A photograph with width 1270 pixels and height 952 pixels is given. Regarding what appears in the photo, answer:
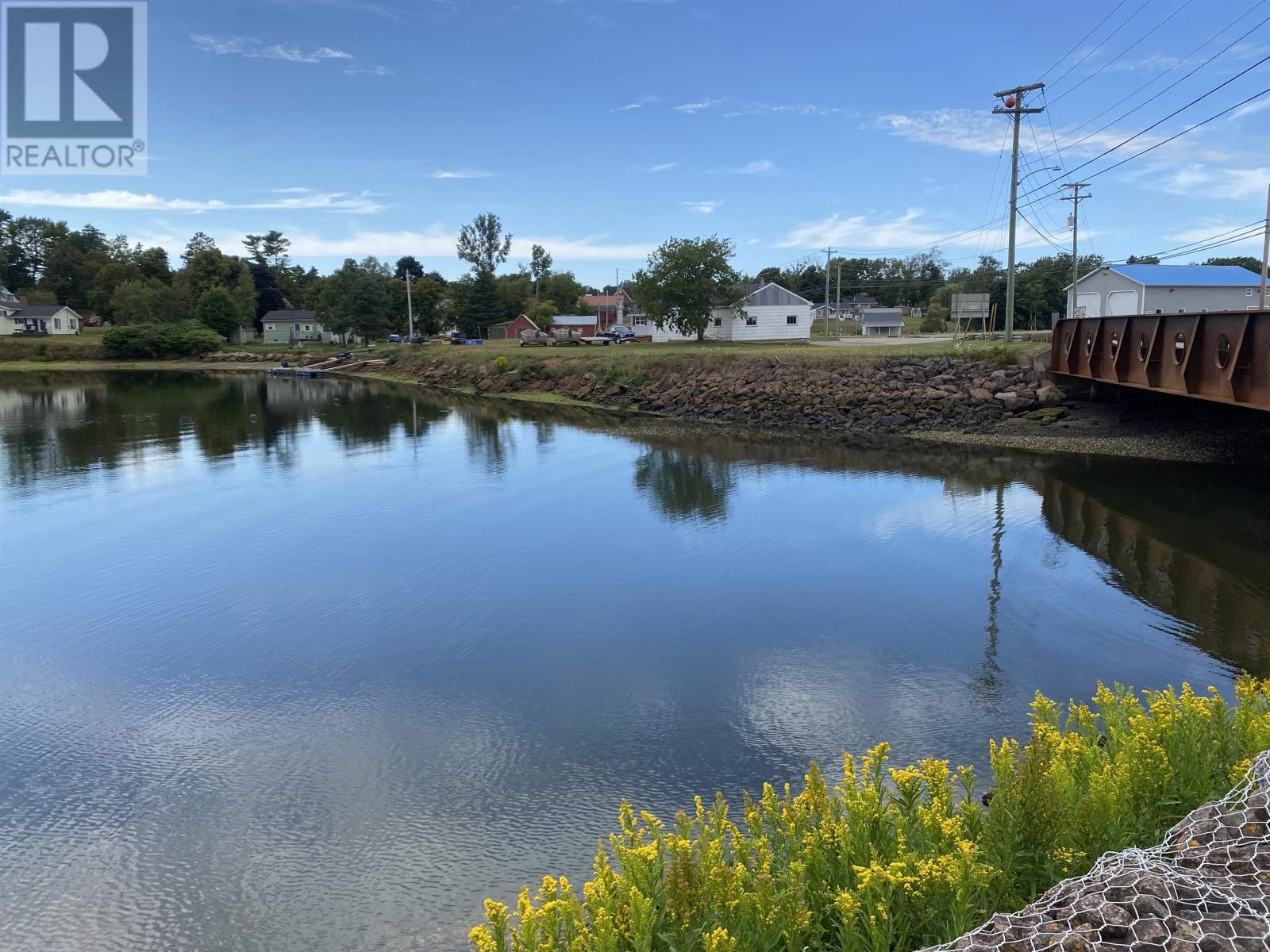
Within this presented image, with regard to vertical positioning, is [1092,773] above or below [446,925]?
above

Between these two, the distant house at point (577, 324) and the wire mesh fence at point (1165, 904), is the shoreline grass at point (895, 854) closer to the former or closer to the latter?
the wire mesh fence at point (1165, 904)

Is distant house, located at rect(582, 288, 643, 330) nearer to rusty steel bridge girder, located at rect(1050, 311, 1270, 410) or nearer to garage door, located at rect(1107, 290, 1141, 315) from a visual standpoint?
garage door, located at rect(1107, 290, 1141, 315)

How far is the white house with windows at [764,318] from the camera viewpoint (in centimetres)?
6650

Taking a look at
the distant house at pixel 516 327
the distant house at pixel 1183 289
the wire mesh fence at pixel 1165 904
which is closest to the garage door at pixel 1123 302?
the distant house at pixel 1183 289

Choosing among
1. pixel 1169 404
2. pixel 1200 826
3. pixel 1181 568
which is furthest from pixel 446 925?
pixel 1169 404

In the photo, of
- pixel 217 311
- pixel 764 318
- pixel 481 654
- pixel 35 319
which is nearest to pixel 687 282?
pixel 764 318

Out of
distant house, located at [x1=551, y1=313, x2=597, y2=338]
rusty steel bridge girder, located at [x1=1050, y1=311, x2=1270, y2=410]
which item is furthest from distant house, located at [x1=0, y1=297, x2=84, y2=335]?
rusty steel bridge girder, located at [x1=1050, y1=311, x2=1270, y2=410]

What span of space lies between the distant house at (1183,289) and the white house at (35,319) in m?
120

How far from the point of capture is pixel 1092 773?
6926 mm

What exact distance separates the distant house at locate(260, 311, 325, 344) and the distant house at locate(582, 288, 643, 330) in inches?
1451

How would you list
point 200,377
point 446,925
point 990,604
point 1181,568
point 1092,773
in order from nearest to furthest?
point 1092,773 < point 446,925 < point 990,604 < point 1181,568 < point 200,377

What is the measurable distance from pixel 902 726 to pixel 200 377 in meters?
83.2

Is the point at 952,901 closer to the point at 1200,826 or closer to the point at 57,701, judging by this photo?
the point at 1200,826

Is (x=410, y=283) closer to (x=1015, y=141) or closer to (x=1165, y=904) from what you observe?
(x=1015, y=141)
